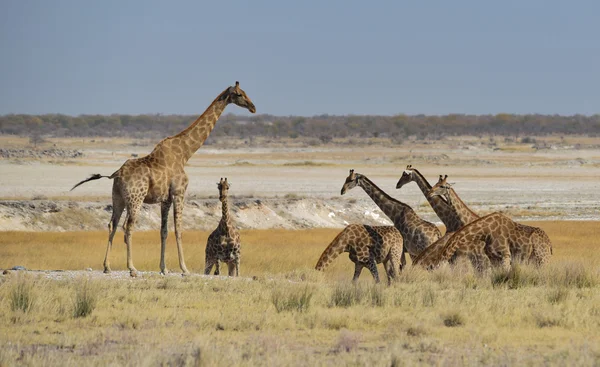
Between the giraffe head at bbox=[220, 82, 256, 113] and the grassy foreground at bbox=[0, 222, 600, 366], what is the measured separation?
302 cm

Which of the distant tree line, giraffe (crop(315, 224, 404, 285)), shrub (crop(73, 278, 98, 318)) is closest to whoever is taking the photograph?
shrub (crop(73, 278, 98, 318))

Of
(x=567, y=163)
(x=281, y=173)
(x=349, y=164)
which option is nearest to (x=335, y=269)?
(x=281, y=173)

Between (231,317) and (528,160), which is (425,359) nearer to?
(231,317)

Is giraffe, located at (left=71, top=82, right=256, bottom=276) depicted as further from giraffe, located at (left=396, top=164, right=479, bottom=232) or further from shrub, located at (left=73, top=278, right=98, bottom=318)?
giraffe, located at (left=396, top=164, right=479, bottom=232)

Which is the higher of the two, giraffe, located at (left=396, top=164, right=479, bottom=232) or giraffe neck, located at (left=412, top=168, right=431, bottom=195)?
giraffe neck, located at (left=412, top=168, right=431, bottom=195)

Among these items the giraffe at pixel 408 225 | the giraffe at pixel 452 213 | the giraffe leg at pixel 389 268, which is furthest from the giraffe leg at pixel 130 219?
the giraffe at pixel 452 213

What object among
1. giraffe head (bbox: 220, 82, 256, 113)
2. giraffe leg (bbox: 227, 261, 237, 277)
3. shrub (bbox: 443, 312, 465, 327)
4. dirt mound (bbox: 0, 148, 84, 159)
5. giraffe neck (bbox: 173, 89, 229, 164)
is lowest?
dirt mound (bbox: 0, 148, 84, 159)

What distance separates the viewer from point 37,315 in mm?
12812

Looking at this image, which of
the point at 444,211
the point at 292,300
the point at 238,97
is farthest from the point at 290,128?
the point at 292,300

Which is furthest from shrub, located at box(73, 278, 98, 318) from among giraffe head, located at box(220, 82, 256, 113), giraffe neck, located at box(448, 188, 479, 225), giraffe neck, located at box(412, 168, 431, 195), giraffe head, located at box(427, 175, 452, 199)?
giraffe neck, located at box(412, 168, 431, 195)

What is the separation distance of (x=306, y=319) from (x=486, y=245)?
15.0 ft

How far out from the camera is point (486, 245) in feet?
53.6

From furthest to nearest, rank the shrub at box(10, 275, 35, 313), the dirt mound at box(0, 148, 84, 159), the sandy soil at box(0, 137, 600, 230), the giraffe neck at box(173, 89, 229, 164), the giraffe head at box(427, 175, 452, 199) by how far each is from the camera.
Answer: 1. the dirt mound at box(0, 148, 84, 159)
2. the sandy soil at box(0, 137, 600, 230)
3. the giraffe head at box(427, 175, 452, 199)
4. the giraffe neck at box(173, 89, 229, 164)
5. the shrub at box(10, 275, 35, 313)

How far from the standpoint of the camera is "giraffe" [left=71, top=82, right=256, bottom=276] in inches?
659
